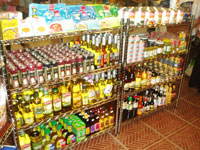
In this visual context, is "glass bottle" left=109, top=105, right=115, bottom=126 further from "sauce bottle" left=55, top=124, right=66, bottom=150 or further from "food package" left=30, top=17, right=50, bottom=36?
"food package" left=30, top=17, right=50, bottom=36

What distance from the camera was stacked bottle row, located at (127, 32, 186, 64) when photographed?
266cm

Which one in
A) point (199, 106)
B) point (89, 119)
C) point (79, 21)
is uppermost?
point (79, 21)

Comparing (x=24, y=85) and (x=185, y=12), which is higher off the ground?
(x=185, y=12)

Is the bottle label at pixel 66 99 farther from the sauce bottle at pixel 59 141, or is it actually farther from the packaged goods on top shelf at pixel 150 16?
the packaged goods on top shelf at pixel 150 16

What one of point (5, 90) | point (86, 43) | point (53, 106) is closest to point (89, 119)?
point (53, 106)

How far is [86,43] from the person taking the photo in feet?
8.89

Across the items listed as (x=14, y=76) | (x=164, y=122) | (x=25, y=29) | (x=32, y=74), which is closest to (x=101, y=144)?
(x=164, y=122)

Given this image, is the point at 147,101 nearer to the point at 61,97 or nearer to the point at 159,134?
the point at 159,134

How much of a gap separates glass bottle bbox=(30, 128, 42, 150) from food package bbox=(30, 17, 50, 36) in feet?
3.88

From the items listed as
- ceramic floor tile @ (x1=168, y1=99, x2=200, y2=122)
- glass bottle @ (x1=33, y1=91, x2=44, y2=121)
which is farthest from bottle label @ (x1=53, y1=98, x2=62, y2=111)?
ceramic floor tile @ (x1=168, y1=99, x2=200, y2=122)

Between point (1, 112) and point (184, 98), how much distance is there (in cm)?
365

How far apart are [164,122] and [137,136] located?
0.65 meters

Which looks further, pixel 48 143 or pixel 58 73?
pixel 48 143

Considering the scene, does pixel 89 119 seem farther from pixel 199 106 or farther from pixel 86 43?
pixel 199 106
